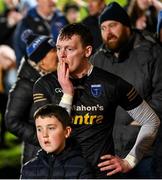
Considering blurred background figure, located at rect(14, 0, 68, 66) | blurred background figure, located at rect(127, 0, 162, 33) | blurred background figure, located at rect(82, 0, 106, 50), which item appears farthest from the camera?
blurred background figure, located at rect(14, 0, 68, 66)

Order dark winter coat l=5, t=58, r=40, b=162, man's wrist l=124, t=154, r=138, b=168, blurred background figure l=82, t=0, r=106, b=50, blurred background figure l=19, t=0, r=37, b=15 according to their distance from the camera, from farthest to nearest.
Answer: blurred background figure l=19, t=0, r=37, b=15 < blurred background figure l=82, t=0, r=106, b=50 < dark winter coat l=5, t=58, r=40, b=162 < man's wrist l=124, t=154, r=138, b=168

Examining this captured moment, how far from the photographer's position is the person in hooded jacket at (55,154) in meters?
3.56

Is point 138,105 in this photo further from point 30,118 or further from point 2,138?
point 2,138

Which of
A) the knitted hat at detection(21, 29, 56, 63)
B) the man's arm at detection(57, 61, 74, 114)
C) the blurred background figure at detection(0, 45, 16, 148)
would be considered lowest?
the blurred background figure at detection(0, 45, 16, 148)

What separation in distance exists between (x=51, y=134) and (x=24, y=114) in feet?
4.19

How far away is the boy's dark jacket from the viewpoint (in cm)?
357

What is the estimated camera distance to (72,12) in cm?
953

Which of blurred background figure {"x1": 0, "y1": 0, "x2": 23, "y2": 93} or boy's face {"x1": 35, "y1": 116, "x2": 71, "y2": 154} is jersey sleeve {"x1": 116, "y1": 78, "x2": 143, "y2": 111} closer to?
boy's face {"x1": 35, "y1": 116, "x2": 71, "y2": 154}

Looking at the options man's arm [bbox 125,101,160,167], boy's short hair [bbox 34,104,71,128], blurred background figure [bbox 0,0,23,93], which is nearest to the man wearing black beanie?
man's arm [bbox 125,101,160,167]

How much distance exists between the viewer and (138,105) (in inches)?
158

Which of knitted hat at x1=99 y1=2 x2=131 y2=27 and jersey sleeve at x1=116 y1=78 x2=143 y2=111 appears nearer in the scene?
jersey sleeve at x1=116 y1=78 x2=143 y2=111

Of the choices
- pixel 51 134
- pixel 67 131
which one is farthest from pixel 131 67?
pixel 51 134

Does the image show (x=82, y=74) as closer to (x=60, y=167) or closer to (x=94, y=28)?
(x=60, y=167)

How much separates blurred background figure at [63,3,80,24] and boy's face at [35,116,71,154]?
5.88 metres
